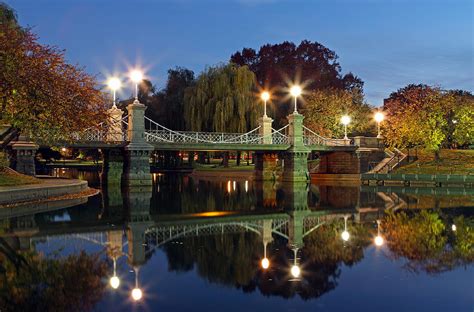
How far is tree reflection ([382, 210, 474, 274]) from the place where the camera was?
11.8 metres

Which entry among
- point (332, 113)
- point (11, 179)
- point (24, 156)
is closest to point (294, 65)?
point (332, 113)

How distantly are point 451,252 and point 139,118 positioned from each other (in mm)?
28420

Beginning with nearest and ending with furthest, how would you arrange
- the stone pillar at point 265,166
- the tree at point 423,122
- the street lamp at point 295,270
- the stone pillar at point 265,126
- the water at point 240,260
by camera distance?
the water at point 240,260
the street lamp at point 295,270
the stone pillar at point 265,126
the stone pillar at point 265,166
the tree at point 423,122

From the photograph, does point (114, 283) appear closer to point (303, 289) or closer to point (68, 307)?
point (68, 307)

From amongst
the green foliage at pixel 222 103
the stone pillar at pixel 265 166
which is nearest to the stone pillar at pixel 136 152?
the green foliage at pixel 222 103

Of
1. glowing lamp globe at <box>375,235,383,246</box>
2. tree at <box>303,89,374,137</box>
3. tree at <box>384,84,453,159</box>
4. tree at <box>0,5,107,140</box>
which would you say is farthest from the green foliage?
glowing lamp globe at <box>375,235,383,246</box>

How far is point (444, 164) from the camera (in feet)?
163

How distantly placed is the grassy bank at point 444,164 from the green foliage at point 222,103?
15275mm

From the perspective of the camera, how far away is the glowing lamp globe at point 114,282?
370 inches

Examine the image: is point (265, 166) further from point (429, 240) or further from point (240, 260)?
point (240, 260)

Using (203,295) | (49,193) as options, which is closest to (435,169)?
(49,193)

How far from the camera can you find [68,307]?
793 centimetres

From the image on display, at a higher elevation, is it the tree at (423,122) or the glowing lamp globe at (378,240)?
the tree at (423,122)

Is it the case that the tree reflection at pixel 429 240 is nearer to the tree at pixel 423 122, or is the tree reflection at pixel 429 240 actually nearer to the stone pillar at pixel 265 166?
the stone pillar at pixel 265 166
